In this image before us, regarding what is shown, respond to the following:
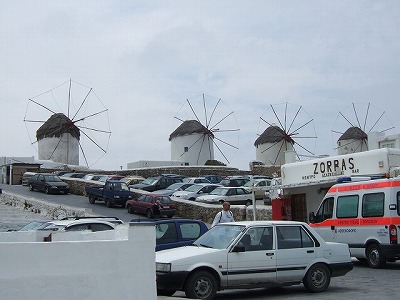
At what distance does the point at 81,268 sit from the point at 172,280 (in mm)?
3140

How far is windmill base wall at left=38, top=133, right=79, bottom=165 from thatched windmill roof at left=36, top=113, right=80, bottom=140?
48 centimetres

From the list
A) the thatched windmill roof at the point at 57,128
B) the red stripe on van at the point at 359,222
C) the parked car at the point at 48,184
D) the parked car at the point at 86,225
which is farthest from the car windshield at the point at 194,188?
the thatched windmill roof at the point at 57,128

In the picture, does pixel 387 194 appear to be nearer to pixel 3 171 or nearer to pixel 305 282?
pixel 305 282

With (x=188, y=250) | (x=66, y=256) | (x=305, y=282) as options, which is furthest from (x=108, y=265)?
(x=305, y=282)

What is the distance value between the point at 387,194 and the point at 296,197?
20.8 ft

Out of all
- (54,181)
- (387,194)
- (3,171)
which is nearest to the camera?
(387,194)

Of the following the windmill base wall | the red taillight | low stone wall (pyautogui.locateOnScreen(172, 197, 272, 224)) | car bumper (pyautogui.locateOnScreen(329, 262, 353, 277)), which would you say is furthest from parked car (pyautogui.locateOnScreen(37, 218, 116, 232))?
the windmill base wall

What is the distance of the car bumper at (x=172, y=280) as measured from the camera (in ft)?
36.0

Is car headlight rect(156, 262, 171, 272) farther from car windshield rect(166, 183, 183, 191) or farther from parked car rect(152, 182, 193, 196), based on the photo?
car windshield rect(166, 183, 183, 191)

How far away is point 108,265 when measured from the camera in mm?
8266

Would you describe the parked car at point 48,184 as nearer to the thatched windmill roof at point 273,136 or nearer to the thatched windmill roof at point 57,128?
the thatched windmill roof at point 57,128

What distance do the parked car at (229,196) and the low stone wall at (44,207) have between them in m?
7.04

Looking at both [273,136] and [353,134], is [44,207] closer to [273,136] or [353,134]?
[273,136]

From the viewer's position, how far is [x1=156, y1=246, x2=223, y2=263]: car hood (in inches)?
439
